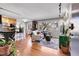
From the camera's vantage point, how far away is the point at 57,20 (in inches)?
88.9

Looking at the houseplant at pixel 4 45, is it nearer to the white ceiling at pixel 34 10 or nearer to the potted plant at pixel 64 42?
the white ceiling at pixel 34 10

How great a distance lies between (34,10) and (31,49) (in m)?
0.53

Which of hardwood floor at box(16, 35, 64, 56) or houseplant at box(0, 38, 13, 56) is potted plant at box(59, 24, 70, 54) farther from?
houseplant at box(0, 38, 13, 56)

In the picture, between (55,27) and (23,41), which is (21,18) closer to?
(23,41)

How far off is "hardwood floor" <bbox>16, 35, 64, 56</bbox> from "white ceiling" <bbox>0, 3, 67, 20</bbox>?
301 mm

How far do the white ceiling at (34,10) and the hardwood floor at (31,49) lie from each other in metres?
0.30

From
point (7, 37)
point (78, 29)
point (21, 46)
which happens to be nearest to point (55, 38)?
point (78, 29)

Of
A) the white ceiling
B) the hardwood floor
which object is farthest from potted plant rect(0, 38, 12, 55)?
the white ceiling

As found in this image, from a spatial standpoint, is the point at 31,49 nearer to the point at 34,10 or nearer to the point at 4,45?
the point at 4,45

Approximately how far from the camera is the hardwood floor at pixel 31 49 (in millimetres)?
2283

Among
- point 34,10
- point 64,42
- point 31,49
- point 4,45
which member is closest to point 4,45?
point 4,45

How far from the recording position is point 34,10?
7.45 ft

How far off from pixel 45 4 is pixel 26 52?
69 centimetres

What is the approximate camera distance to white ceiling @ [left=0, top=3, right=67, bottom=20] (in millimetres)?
2250
